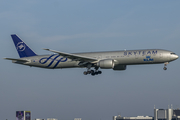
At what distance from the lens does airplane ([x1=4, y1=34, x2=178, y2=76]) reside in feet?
185

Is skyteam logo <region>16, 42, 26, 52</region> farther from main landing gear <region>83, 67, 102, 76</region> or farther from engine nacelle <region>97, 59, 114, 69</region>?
engine nacelle <region>97, 59, 114, 69</region>

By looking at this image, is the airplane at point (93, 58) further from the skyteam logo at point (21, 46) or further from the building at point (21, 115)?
the building at point (21, 115)

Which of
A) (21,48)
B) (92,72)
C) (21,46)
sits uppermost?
(21,46)

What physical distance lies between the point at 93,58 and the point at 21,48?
18.0 meters

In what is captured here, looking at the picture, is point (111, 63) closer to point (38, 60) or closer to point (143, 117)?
point (38, 60)

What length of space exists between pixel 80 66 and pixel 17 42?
16511 mm

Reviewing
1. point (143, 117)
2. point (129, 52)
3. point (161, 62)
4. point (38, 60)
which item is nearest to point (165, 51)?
point (161, 62)

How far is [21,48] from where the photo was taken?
222 ft

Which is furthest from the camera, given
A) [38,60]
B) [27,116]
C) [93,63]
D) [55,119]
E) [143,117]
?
[143,117]

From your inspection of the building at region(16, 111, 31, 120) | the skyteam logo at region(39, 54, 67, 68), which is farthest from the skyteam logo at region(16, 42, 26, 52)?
the building at region(16, 111, 31, 120)

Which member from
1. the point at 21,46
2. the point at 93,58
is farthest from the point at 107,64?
the point at 21,46

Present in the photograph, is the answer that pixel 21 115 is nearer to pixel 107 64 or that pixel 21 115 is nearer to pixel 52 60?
pixel 52 60

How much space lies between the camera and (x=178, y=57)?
5681cm

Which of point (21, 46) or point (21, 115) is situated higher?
point (21, 46)
